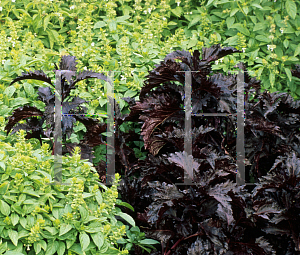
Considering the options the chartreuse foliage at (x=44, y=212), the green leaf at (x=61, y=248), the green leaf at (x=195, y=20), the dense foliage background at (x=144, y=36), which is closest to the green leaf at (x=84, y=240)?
the chartreuse foliage at (x=44, y=212)

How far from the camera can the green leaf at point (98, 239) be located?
191 cm

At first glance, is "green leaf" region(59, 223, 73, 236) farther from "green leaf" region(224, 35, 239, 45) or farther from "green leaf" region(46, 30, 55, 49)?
"green leaf" region(224, 35, 239, 45)

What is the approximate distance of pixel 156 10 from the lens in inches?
175

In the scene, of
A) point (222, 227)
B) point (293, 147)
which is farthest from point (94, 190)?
point (293, 147)

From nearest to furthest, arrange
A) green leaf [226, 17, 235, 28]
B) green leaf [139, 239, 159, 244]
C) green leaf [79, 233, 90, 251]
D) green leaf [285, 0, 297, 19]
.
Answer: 1. green leaf [79, 233, 90, 251]
2. green leaf [139, 239, 159, 244]
3. green leaf [285, 0, 297, 19]
4. green leaf [226, 17, 235, 28]

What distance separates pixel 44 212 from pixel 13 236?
0.64 ft

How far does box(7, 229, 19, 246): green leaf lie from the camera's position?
1.76 meters

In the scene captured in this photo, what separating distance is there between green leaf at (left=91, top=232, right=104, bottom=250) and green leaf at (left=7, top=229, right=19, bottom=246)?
40 centimetres

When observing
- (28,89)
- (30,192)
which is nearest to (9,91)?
(28,89)

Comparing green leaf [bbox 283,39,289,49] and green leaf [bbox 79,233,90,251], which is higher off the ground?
green leaf [bbox 283,39,289,49]

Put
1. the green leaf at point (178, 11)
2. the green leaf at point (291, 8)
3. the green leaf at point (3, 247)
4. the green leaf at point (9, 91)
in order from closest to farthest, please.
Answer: the green leaf at point (3, 247) → the green leaf at point (9, 91) → the green leaf at point (291, 8) → the green leaf at point (178, 11)

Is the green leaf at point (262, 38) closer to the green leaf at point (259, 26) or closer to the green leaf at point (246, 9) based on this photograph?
the green leaf at point (259, 26)

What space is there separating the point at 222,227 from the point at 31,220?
44.8 inches

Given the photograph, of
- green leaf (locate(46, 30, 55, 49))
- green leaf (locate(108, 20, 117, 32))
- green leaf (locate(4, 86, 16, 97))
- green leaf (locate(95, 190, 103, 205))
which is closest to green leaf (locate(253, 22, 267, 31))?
green leaf (locate(108, 20, 117, 32))
